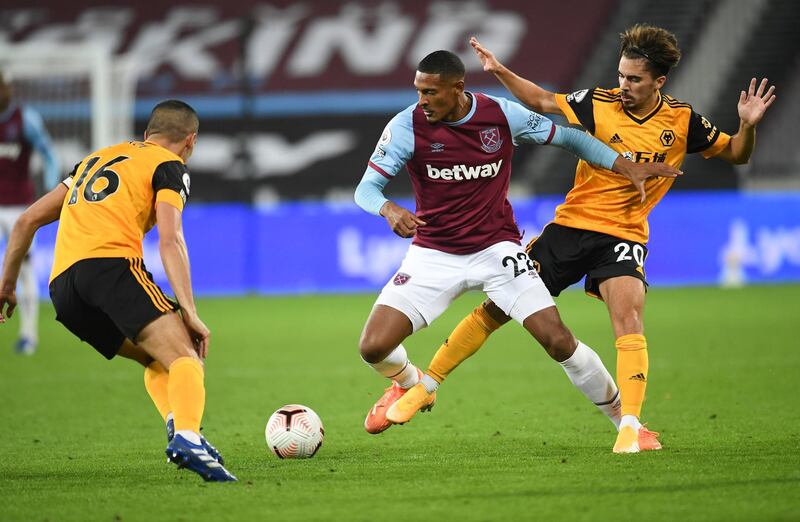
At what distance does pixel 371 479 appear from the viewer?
547cm

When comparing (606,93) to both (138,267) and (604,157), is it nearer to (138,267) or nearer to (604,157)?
(604,157)

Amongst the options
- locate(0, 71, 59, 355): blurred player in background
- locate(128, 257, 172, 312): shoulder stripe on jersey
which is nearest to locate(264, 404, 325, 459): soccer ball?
locate(128, 257, 172, 312): shoulder stripe on jersey

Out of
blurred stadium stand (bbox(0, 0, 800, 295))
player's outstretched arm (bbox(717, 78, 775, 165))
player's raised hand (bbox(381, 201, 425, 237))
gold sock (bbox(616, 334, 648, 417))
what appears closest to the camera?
player's raised hand (bbox(381, 201, 425, 237))

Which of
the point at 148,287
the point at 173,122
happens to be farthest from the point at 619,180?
the point at 148,287

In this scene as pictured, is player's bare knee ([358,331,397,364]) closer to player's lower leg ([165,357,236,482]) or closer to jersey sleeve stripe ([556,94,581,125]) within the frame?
player's lower leg ([165,357,236,482])

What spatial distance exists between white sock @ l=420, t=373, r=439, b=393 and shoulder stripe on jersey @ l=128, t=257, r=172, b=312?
1853 mm

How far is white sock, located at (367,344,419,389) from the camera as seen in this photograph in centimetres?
669

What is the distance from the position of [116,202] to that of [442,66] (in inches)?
70.4

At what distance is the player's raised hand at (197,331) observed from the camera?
5.31 meters

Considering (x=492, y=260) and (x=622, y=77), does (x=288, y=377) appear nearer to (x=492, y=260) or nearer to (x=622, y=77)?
(x=492, y=260)

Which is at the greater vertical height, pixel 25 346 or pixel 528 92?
pixel 528 92

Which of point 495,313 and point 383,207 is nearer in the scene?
point 383,207

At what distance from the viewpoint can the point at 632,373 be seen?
6.20 m

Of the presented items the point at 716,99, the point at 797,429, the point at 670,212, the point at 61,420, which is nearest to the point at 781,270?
the point at 670,212
